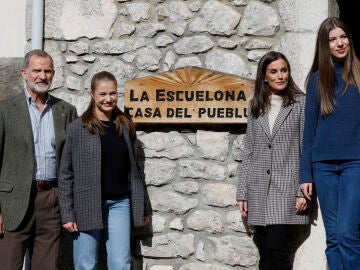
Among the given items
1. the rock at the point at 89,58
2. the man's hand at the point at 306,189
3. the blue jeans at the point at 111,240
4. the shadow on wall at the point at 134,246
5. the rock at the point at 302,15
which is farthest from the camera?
the rock at the point at 89,58

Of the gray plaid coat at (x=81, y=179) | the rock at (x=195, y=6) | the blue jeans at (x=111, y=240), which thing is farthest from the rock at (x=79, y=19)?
the blue jeans at (x=111, y=240)

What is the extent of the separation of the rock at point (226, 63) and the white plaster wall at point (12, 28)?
1.57m

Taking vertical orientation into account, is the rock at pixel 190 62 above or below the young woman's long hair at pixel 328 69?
above

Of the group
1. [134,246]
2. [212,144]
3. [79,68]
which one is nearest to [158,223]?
[134,246]

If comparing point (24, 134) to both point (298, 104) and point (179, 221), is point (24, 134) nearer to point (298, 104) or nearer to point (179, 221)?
point (179, 221)

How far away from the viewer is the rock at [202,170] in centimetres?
441

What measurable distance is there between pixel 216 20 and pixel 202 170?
42.9 inches

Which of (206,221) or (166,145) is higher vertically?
(166,145)

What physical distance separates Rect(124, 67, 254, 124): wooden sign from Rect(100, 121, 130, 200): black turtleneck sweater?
48cm

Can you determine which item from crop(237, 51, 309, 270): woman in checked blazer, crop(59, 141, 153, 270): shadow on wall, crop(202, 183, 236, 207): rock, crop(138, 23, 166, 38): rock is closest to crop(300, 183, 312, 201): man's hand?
crop(237, 51, 309, 270): woman in checked blazer

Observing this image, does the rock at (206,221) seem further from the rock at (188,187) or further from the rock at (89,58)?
the rock at (89,58)

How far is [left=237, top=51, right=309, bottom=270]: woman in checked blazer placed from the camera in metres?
3.88

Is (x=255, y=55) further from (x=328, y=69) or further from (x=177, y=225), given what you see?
(x=177, y=225)

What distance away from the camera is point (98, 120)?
4.07 m
